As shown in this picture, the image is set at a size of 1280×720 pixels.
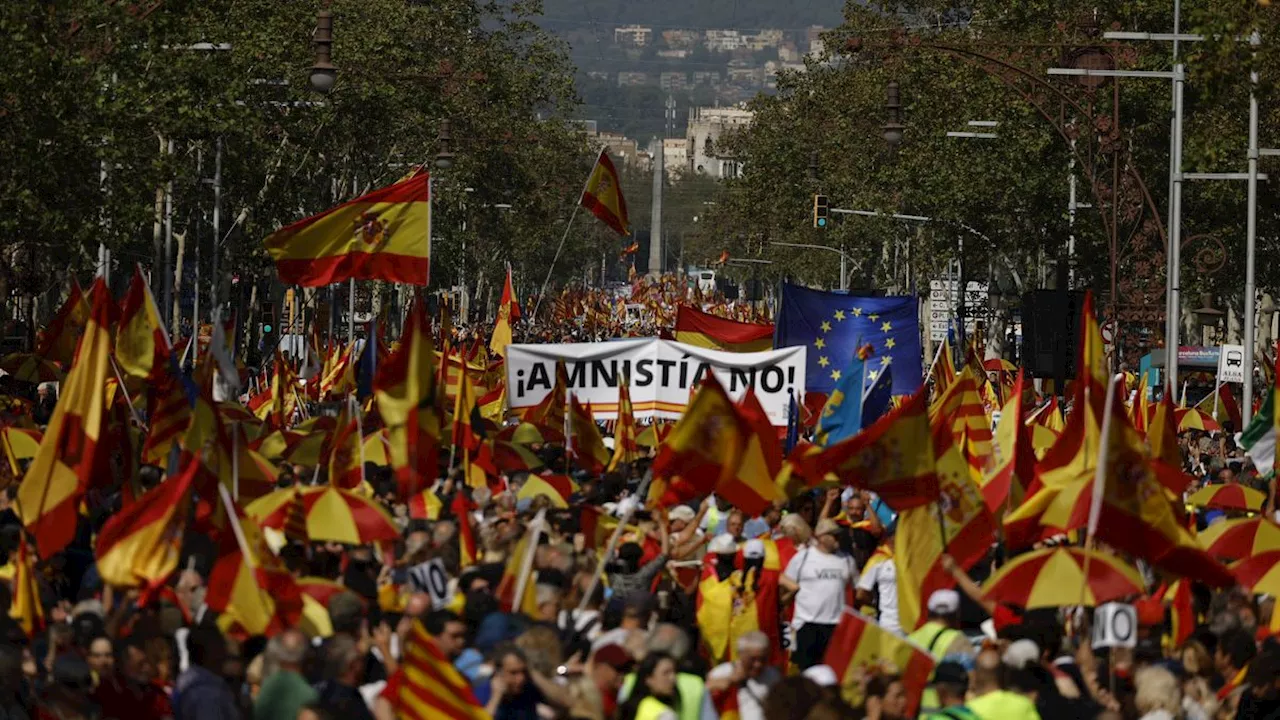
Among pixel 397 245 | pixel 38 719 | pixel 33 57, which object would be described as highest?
pixel 33 57

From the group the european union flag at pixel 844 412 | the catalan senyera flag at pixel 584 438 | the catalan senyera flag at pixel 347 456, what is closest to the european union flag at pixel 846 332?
the catalan senyera flag at pixel 584 438

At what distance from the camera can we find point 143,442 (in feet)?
61.5

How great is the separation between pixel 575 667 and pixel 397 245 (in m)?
11.1

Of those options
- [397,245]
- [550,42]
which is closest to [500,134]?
[550,42]

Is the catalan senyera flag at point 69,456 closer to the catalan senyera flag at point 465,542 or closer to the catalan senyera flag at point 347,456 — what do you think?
the catalan senyera flag at point 465,542

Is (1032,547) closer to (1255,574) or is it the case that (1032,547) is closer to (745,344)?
(1255,574)

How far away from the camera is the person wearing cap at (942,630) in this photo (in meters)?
11.3

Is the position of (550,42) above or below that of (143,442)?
above

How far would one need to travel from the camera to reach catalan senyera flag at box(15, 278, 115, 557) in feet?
43.2

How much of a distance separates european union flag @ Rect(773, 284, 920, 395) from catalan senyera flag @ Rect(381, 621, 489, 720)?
14663mm

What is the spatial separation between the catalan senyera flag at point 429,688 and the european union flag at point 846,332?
14.7 meters

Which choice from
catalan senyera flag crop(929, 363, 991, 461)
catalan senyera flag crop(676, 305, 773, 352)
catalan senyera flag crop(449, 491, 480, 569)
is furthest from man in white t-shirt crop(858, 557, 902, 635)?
catalan senyera flag crop(676, 305, 773, 352)

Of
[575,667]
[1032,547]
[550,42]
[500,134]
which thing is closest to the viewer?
[575,667]

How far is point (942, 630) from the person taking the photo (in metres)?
11.5
